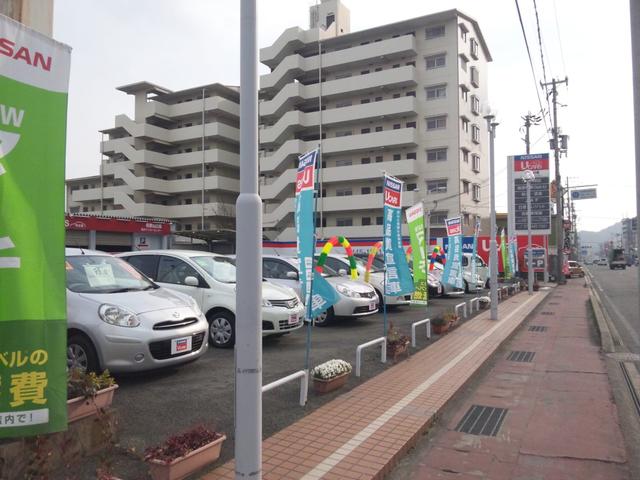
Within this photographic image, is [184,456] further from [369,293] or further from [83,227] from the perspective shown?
[83,227]

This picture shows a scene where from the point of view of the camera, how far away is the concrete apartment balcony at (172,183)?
49250mm

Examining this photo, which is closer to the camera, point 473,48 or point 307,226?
point 307,226

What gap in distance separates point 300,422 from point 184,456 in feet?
5.14

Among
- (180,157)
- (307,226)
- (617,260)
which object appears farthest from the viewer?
(617,260)

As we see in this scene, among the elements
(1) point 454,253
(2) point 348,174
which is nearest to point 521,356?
(1) point 454,253

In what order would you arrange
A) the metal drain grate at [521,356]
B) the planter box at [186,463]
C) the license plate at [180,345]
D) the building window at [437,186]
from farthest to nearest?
the building window at [437,186] → the metal drain grate at [521,356] → the license plate at [180,345] → the planter box at [186,463]

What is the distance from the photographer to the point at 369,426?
4754 millimetres

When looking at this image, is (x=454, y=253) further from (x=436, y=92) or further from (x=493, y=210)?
(x=436, y=92)

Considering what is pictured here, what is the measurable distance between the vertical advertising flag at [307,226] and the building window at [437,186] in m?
35.5

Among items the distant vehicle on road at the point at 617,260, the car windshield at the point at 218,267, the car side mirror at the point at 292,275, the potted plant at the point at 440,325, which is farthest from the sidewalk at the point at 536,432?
the distant vehicle on road at the point at 617,260

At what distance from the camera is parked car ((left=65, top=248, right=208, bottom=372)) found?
17.3ft

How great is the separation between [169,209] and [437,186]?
27392 millimetres

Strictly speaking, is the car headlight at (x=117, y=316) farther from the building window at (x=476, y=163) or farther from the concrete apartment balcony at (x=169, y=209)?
the concrete apartment balcony at (x=169, y=209)

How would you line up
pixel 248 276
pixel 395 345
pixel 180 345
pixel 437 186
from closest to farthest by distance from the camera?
pixel 248 276 → pixel 180 345 → pixel 395 345 → pixel 437 186
